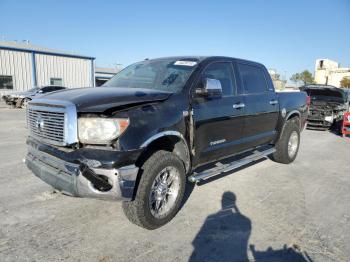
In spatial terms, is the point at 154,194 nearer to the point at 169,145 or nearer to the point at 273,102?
the point at 169,145

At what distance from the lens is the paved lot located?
9.29ft

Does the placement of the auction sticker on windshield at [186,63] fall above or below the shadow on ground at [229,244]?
above

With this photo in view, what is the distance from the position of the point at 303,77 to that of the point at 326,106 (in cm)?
7170

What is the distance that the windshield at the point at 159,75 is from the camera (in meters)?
3.76

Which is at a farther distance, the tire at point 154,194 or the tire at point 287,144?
the tire at point 287,144

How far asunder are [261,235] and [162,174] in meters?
1.29

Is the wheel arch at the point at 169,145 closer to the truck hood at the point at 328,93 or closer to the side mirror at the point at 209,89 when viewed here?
the side mirror at the point at 209,89

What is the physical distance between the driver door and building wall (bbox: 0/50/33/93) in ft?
84.7

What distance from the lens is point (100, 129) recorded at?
9.21ft

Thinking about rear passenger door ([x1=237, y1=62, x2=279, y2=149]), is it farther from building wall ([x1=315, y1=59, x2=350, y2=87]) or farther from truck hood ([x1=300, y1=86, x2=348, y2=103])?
building wall ([x1=315, y1=59, x2=350, y2=87])

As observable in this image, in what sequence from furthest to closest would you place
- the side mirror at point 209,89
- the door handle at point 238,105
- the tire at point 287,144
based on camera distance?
the tire at point 287,144
the door handle at point 238,105
the side mirror at point 209,89

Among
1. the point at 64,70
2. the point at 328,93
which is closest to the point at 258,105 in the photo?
the point at 328,93

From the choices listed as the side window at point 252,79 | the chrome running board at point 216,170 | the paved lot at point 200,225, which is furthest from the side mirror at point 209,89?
the paved lot at point 200,225

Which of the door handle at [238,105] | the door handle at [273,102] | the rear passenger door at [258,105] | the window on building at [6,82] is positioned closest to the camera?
the door handle at [238,105]
